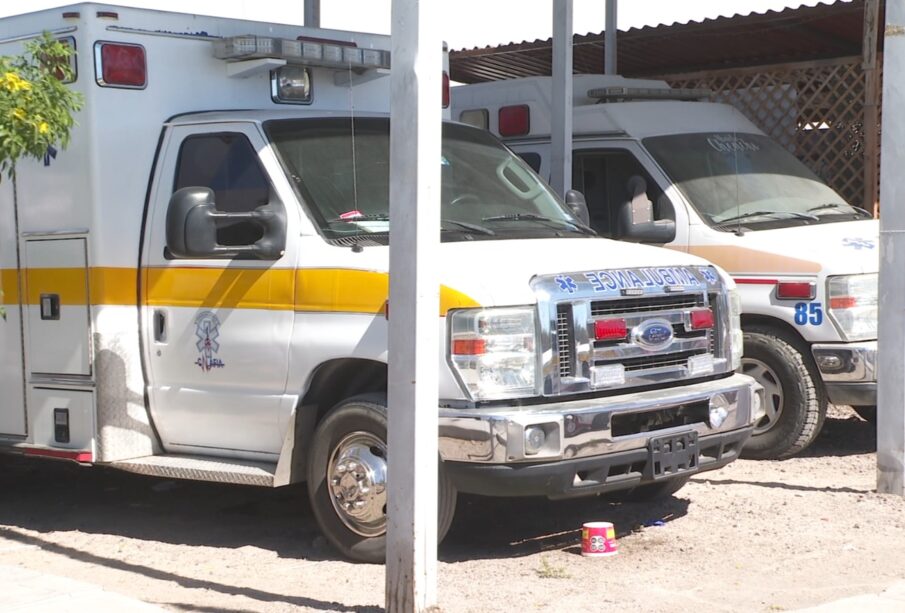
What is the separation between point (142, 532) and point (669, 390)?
A: 9.63 ft

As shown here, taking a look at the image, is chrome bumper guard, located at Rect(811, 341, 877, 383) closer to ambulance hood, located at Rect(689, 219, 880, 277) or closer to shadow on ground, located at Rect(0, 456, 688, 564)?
ambulance hood, located at Rect(689, 219, 880, 277)

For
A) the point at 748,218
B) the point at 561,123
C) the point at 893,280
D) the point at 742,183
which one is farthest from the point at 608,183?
the point at 893,280

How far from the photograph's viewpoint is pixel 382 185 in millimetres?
7109

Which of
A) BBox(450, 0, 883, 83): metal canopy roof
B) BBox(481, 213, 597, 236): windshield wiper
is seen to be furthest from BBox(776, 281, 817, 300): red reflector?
BBox(450, 0, 883, 83): metal canopy roof

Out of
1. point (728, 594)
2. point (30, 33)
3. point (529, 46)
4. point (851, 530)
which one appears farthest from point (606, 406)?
point (529, 46)

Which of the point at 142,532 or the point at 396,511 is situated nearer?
the point at 396,511

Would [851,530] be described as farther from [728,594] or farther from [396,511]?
[396,511]

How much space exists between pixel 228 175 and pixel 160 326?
844mm

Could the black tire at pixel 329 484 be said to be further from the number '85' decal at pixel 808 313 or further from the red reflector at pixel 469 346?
the number '85' decal at pixel 808 313

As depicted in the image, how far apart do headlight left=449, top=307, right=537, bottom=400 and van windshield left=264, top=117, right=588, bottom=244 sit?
2.68 ft

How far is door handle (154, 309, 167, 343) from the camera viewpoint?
23.7ft

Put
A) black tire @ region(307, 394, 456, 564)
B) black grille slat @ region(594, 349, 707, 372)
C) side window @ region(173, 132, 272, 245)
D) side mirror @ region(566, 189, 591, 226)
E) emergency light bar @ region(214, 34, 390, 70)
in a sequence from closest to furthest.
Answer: black tire @ region(307, 394, 456, 564)
black grille slat @ region(594, 349, 707, 372)
side window @ region(173, 132, 272, 245)
emergency light bar @ region(214, 34, 390, 70)
side mirror @ region(566, 189, 591, 226)

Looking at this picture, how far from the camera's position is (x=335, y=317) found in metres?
6.57

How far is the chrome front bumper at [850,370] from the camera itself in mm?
8578
